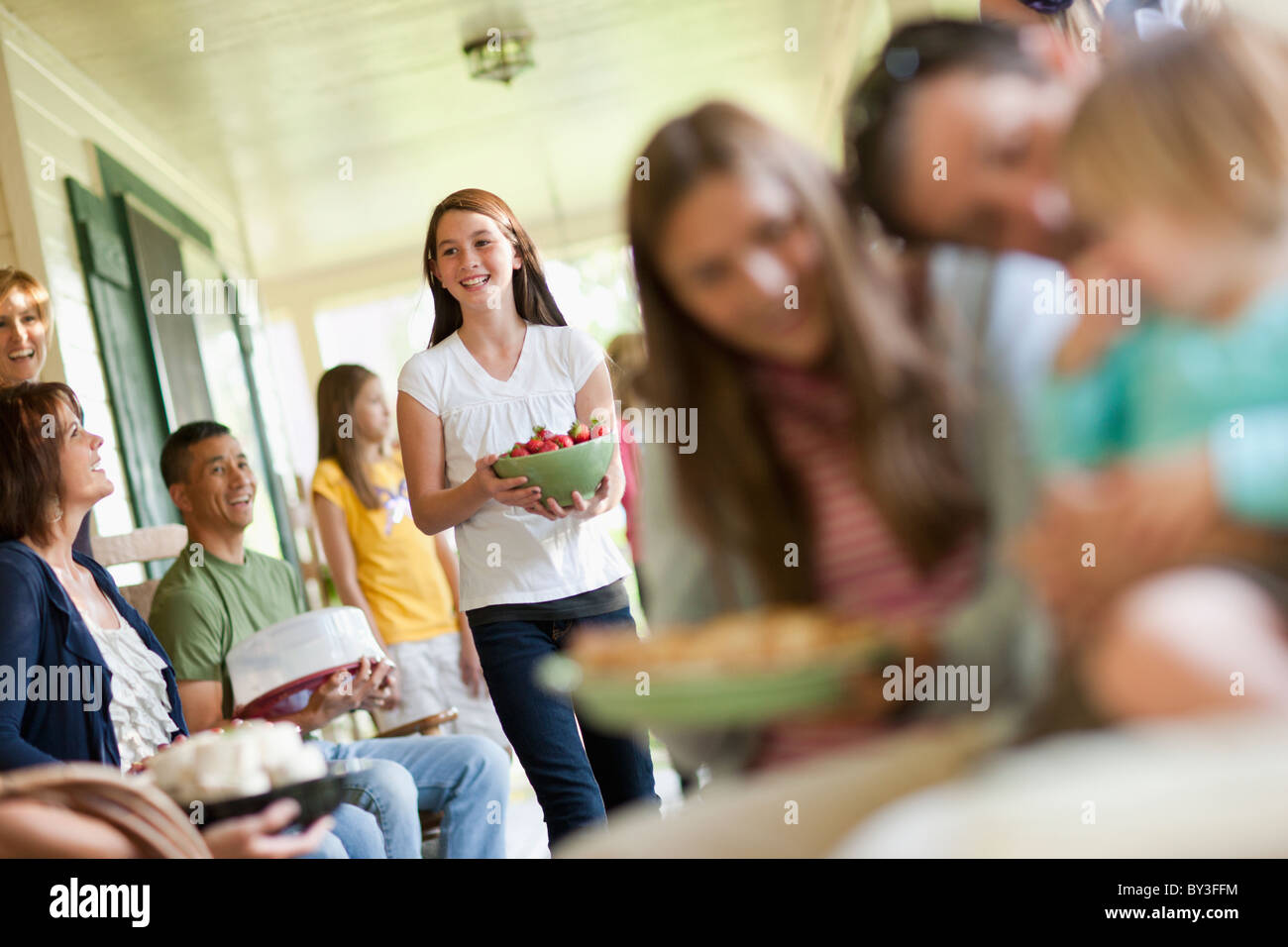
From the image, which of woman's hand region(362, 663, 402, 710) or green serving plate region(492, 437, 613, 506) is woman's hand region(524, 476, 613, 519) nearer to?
green serving plate region(492, 437, 613, 506)

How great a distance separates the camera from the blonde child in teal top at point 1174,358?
884 mm

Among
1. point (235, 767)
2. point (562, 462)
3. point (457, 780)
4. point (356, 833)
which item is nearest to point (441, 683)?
point (457, 780)

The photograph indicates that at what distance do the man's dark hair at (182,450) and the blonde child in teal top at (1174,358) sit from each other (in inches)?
65.7

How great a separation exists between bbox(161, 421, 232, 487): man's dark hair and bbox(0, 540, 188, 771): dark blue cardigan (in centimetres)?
61

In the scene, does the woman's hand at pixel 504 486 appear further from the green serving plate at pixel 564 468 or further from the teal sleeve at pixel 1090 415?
the teal sleeve at pixel 1090 415

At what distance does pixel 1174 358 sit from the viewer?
920mm

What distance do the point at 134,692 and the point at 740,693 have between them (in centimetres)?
109

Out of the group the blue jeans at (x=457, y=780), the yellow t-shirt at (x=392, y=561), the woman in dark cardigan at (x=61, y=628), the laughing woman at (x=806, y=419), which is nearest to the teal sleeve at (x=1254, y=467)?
the laughing woman at (x=806, y=419)

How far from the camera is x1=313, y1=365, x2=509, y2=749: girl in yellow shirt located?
2633 mm

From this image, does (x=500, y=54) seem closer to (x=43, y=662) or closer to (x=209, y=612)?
(x=209, y=612)

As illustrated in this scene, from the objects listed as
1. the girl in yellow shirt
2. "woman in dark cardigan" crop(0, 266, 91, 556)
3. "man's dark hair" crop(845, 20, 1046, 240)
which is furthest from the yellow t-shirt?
"man's dark hair" crop(845, 20, 1046, 240)
